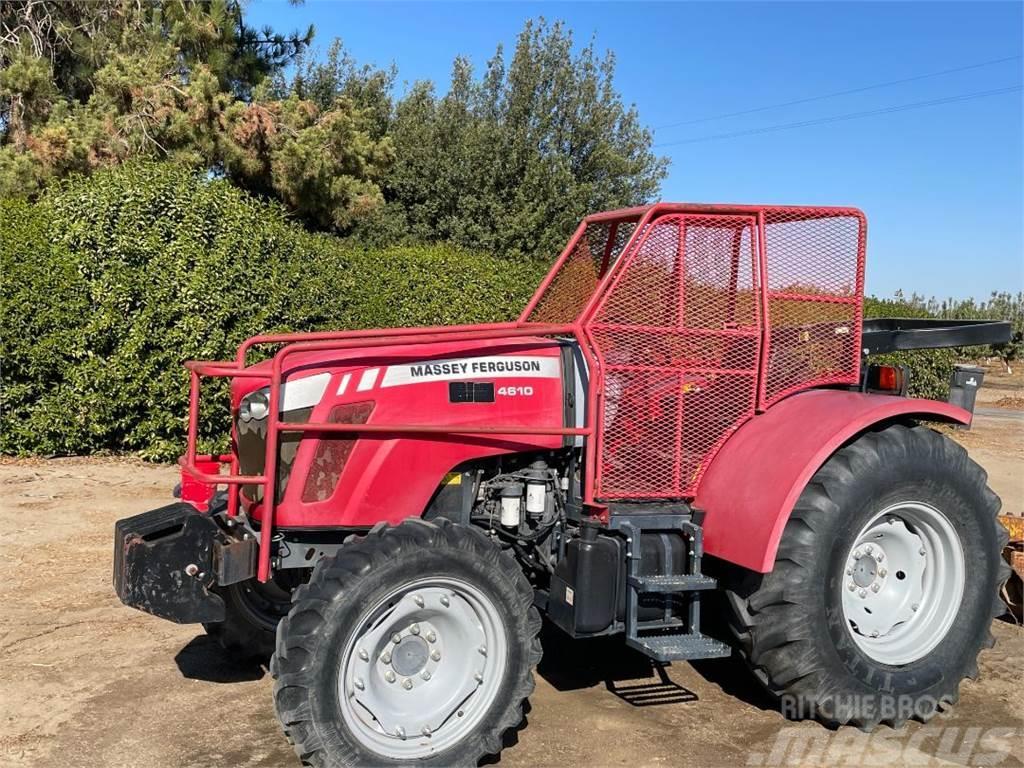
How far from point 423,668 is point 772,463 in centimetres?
161

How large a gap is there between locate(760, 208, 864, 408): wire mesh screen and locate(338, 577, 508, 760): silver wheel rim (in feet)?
5.42

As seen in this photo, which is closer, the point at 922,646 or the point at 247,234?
the point at 922,646

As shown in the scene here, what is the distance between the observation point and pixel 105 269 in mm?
8891

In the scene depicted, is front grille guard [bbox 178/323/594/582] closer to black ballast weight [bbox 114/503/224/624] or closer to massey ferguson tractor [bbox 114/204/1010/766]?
massey ferguson tractor [bbox 114/204/1010/766]

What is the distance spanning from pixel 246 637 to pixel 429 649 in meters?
1.35

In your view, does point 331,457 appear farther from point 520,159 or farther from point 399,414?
point 520,159

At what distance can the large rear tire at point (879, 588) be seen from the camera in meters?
3.71

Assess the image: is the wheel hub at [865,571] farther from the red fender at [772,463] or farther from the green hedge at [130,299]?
the green hedge at [130,299]

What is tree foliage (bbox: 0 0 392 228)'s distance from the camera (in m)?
12.5

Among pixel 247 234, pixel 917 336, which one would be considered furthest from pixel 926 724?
pixel 247 234

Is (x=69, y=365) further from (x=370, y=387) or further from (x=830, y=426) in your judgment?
(x=830, y=426)

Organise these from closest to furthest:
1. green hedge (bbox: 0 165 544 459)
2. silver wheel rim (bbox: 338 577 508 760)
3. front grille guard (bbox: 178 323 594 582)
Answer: silver wheel rim (bbox: 338 577 508 760)
front grille guard (bbox: 178 323 594 582)
green hedge (bbox: 0 165 544 459)

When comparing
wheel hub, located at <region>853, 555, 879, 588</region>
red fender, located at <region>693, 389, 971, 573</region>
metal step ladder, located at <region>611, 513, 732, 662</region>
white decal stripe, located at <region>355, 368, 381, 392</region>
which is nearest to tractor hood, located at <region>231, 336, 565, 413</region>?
→ white decal stripe, located at <region>355, 368, 381, 392</region>

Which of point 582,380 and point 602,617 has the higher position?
point 582,380
